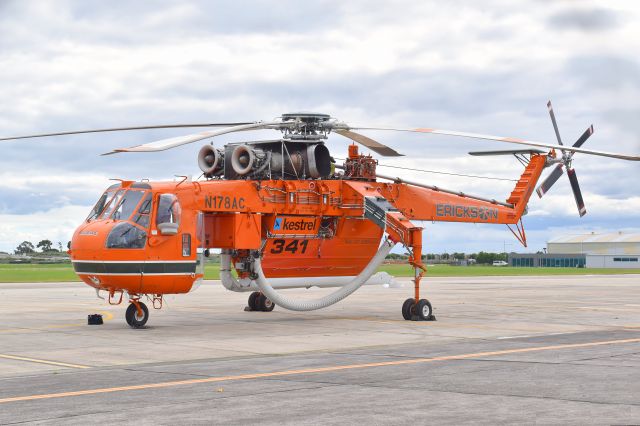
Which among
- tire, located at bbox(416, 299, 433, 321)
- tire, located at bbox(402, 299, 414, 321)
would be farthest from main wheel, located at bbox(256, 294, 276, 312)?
tire, located at bbox(416, 299, 433, 321)

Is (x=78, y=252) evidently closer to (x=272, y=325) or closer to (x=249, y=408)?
(x=272, y=325)

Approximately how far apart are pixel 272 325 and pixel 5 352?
26.6 ft

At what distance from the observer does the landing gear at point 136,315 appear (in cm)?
2158

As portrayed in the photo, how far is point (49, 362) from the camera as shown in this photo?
15062mm

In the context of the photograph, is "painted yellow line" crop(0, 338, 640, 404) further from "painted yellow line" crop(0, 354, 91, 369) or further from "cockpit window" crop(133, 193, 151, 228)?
"cockpit window" crop(133, 193, 151, 228)

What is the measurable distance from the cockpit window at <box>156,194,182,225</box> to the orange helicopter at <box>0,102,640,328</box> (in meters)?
0.03

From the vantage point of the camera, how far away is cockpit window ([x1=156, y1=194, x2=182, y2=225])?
2098cm

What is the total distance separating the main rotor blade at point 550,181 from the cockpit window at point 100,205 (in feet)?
51.1

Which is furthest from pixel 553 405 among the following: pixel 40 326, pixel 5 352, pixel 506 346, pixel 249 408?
pixel 40 326

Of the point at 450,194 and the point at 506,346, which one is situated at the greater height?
the point at 450,194

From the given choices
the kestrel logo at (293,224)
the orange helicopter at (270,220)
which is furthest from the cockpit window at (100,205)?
the kestrel logo at (293,224)

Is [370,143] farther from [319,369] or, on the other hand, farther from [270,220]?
[319,369]

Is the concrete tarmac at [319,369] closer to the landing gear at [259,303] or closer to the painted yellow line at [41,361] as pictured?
the painted yellow line at [41,361]

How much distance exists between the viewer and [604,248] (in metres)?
152
